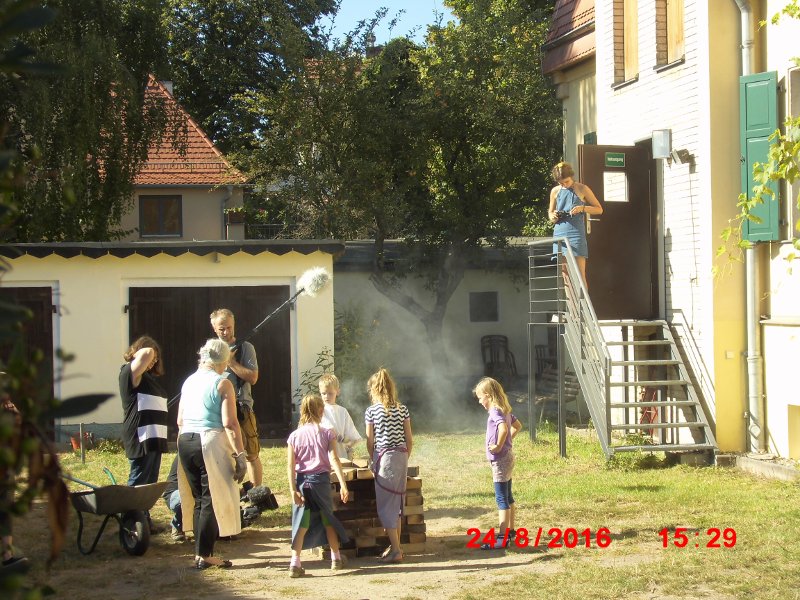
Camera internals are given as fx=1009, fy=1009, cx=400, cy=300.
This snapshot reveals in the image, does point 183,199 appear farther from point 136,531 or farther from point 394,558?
A: point 394,558

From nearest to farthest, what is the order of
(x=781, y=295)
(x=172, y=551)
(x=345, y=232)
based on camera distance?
(x=172, y=551), (x=781, y=295), (x=345, y=232)

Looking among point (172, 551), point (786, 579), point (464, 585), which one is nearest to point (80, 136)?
point (172, 551)

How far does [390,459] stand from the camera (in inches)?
313

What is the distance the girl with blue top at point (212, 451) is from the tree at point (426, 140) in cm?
1231

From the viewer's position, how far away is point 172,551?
854 cm

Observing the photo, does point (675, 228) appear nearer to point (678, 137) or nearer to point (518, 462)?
point (678, 137)

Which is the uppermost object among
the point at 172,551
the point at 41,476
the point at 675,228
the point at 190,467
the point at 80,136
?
the point at 80,136

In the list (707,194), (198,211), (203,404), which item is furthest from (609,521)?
(198,211)

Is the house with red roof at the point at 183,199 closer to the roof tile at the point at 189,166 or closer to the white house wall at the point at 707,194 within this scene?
the roof tile at the point at 189,166

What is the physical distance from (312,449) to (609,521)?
294 centimetres

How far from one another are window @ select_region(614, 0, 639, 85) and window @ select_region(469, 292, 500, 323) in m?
12.0

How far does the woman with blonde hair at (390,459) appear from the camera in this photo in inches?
310

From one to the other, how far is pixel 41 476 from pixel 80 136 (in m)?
18.2

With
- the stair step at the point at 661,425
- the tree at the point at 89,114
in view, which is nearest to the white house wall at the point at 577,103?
the stair step at the point at 661,425
